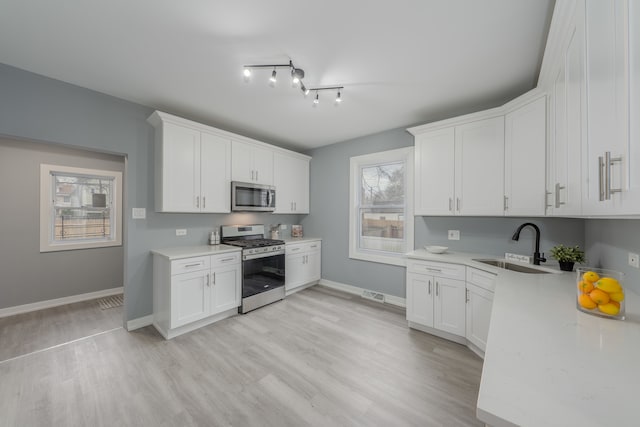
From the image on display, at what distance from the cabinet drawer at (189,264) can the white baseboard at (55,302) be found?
2.45 meters

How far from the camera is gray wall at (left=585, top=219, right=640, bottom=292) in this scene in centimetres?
137

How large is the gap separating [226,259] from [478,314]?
9.57 feet

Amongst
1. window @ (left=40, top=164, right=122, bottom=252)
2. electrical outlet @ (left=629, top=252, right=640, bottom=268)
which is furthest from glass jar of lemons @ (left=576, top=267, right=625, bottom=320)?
window @ (left=40, top=164, right=122, bottom=252)

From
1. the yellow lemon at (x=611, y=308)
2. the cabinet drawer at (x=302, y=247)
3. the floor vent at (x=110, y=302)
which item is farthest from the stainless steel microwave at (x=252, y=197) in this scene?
the yellow lemon at (x=611, y=308)

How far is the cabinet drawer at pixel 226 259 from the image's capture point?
2.88 metres

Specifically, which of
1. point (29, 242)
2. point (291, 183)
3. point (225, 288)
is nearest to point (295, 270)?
point (225, 288)

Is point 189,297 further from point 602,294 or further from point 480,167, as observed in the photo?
point 480,167

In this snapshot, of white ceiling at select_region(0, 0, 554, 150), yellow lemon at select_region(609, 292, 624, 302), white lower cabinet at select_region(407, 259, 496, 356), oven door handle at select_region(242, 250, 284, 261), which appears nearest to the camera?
yellow lemon at select_region(609, 292, 624, 302)

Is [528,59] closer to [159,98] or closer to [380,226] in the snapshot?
[380,226]

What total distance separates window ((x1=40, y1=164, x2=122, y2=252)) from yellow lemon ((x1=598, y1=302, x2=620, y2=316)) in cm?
565

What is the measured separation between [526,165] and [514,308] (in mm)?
1728

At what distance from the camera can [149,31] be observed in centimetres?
172

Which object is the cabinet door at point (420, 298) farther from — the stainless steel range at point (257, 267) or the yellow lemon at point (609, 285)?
the stainless steel range at point (257, 267)

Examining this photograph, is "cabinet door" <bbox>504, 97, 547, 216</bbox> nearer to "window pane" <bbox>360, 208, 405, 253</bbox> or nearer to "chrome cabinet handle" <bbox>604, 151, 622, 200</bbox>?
"window pane" <bbox>360, 208, 405, 253</bbox>
